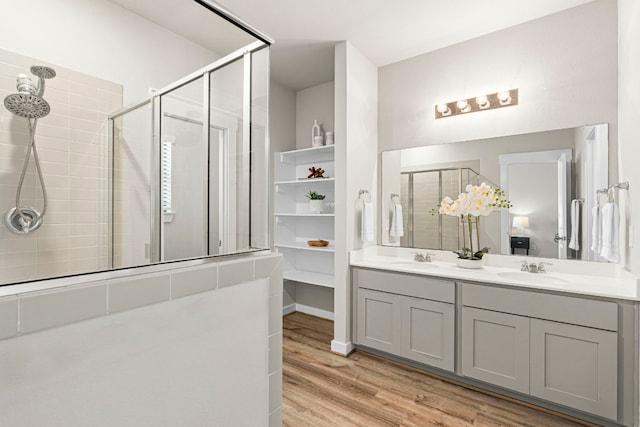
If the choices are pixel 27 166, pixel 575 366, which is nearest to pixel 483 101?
pixel 575 366

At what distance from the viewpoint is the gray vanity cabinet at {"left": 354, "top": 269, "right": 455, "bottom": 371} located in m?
2.31

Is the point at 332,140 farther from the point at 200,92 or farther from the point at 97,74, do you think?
the point at 97,74

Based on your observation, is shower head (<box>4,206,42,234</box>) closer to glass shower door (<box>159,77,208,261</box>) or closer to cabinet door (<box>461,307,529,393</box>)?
glass shower door (<box>159,77,208,261</box>)

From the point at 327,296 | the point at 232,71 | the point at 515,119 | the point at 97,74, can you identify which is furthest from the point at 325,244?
the point at 97,74

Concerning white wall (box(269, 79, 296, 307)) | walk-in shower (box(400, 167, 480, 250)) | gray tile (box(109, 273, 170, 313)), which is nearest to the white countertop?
walk-in shower (box(400, 167, 480, 250))

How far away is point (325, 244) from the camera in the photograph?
11.5 ft

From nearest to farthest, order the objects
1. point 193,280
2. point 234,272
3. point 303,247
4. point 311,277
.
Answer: point 193,280
point 234,272
point 303,247
point 311,277

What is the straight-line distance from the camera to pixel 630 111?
1.84m

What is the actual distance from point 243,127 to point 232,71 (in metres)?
0.22

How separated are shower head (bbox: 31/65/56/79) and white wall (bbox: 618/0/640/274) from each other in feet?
8.43

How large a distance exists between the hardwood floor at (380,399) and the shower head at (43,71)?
196cm

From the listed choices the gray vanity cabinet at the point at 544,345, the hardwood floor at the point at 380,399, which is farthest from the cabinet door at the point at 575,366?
the hardwood floor at the point at 380,399

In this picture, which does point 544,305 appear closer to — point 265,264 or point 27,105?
point 265,264

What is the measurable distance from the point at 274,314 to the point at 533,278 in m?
1.82
